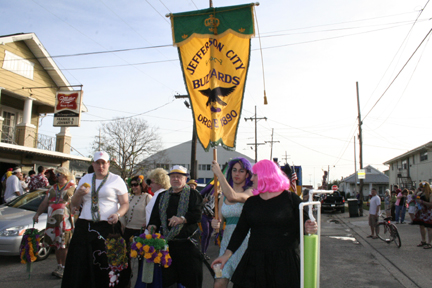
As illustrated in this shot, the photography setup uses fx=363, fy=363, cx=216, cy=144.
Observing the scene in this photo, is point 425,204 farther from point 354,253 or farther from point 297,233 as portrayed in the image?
point 297,233

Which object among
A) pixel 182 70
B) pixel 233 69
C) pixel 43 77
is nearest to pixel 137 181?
pixel 182 70

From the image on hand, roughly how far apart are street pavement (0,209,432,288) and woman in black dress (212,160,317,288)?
334 cm

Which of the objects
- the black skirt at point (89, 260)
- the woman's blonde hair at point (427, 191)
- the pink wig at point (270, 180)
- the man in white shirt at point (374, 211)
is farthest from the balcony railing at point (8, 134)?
the pink wig at point (270, 180)

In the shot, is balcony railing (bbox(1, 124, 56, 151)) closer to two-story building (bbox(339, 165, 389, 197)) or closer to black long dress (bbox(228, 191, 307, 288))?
black long dress (bbox(228, 191, 307, 288))

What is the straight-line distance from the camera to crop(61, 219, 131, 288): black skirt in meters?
4.47

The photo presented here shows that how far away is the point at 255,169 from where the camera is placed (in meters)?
3.47

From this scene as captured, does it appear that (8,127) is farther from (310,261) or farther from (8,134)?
(310,261)

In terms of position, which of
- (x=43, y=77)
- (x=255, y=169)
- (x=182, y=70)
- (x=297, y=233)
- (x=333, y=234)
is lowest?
(x=333, y=234)

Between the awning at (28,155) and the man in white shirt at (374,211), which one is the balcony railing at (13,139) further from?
the man in white shirt at (374,211)

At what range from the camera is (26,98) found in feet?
62.0

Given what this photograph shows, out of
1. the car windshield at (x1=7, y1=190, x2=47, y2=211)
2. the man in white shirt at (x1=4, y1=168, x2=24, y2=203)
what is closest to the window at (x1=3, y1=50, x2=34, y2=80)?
the man in white shirt at (x1=4, y1=168, x2=24, y2=203)

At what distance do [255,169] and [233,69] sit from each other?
2.09 m

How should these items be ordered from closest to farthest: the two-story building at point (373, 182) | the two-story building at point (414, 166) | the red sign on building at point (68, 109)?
the red sign on building at point (68, 109) < the two-story building at point (414, 166) < the two-story building at point (373, 182)

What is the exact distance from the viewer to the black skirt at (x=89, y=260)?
4469mm
